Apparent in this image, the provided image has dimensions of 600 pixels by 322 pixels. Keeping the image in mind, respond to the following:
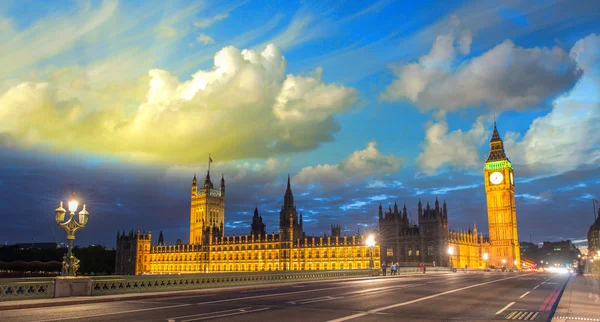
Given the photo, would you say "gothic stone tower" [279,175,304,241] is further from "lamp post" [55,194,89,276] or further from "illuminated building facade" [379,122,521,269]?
"lamp post" [55,194,89,276]

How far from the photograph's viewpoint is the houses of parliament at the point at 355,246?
115 metres

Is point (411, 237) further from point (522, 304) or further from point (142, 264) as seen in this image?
point (142, 264)

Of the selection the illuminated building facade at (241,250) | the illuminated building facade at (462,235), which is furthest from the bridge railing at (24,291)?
the illuminated building facade at (241,250)

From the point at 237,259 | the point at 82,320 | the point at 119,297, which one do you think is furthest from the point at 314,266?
the point at 82,320

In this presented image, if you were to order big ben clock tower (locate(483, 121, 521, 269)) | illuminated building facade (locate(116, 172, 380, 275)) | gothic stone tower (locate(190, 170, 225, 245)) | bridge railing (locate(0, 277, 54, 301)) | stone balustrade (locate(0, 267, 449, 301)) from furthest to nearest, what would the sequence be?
gothic stone tower (locate(190, 170, 225, 245))
big ben clock tower (locate(483, 121, 521, 269))
illuminated building facade (locate(116, 172, 380, 275))
stone balustrade (locate(0, 267, 449, 301))
bridge railing (locate(0, 277, 54, 301))

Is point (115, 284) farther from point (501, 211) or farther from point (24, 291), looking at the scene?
point (501, 211)

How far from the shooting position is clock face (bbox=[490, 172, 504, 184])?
14821 cm

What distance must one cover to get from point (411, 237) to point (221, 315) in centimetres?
10361

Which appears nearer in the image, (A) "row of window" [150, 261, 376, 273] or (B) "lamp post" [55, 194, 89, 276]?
(B) "lamp post" [55, 194, 89, 276]

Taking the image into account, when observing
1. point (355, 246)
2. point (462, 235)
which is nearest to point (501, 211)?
point (462, 235)

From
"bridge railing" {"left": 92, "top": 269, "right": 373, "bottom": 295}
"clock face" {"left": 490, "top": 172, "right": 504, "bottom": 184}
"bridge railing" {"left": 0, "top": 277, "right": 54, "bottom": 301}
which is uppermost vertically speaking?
"clock face" {"left": 490, "top": 172, "right": 504, "bottom": 184}

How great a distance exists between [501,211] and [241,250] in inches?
3301

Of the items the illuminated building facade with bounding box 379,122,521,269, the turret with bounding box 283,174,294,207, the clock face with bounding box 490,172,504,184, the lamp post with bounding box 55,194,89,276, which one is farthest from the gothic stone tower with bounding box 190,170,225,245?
the lamp post with bounding box 55,194,89,276

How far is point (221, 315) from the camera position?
57.9ft
